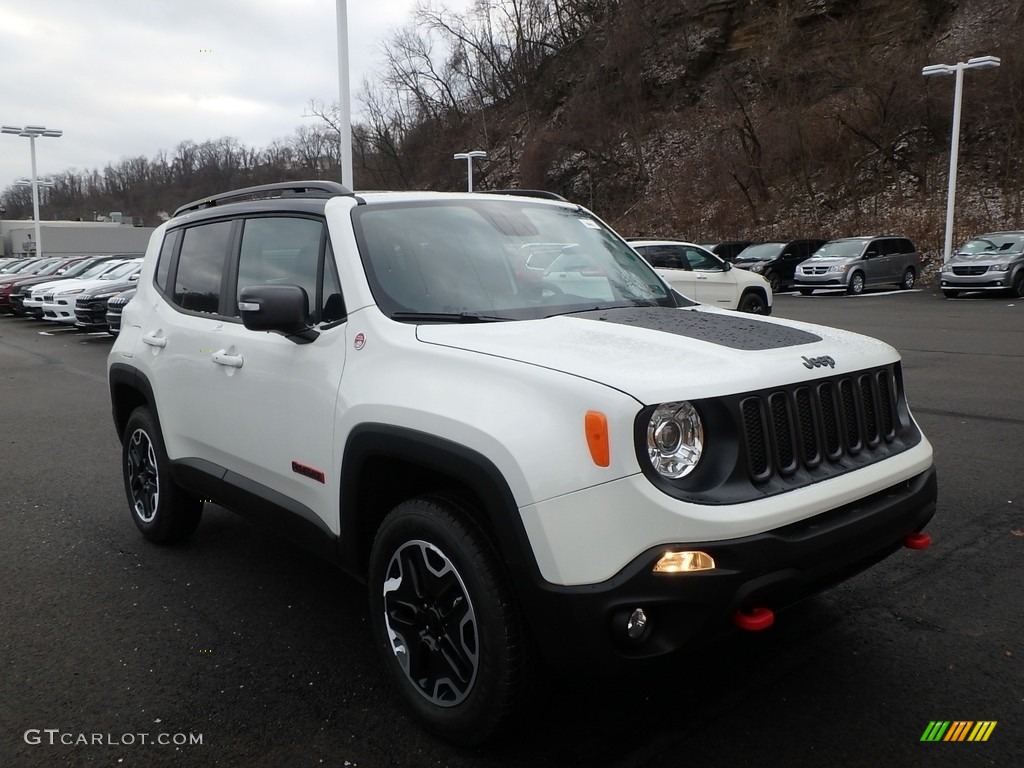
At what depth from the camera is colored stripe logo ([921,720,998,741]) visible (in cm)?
293

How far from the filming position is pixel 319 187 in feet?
13.0

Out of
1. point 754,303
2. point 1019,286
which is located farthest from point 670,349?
point 1019,286

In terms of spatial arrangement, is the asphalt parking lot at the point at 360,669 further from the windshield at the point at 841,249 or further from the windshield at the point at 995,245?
the windshield at the point at 841,249

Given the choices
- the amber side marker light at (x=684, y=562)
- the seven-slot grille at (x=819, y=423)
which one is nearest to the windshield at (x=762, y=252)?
the seven-slot grille at (x=819, y=423)

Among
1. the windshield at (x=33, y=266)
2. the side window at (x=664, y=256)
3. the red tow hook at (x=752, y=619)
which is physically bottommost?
the red tow hook at (x=752, y=619)

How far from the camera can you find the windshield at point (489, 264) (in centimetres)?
345

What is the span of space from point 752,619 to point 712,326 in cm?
123

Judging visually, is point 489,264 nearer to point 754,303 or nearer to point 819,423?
point 819,423

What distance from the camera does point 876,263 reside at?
26.3m

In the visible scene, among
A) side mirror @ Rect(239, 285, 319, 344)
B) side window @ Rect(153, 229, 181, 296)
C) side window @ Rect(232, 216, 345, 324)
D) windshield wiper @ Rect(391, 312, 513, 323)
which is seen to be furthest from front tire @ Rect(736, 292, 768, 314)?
side mirror @ Rect(239, 285, 319, 344)

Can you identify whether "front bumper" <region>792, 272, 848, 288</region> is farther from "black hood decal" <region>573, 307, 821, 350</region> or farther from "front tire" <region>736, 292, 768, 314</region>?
"black hood decal" <region>573, 307, 821, 350</region>

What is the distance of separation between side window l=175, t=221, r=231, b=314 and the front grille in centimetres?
2289

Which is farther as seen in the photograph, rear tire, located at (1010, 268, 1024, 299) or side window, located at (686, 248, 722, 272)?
rear tire, located at (1010, 268, 1024, 299)

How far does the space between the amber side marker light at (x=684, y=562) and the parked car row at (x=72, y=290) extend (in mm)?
15600
